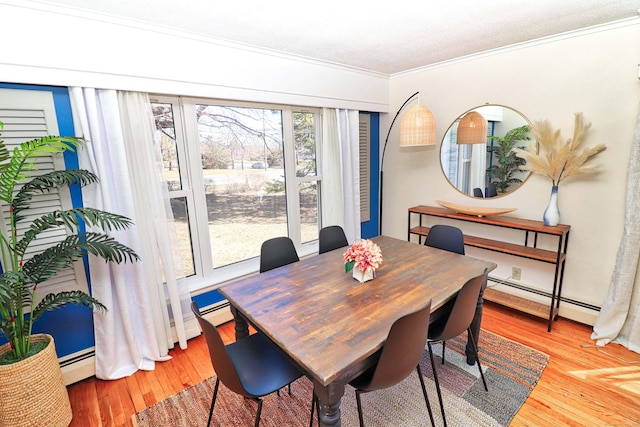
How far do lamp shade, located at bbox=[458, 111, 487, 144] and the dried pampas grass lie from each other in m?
0.47

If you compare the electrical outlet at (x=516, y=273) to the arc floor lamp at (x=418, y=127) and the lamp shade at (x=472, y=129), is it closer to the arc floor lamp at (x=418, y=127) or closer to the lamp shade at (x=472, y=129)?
the lamp shade at (x=472, y=129)

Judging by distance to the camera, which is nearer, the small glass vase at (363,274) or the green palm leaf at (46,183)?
the green palm leaf at (46,183)

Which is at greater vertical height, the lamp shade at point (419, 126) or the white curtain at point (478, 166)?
the lamp shade at point (419, 126)

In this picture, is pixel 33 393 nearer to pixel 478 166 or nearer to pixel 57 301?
pixel 57 301

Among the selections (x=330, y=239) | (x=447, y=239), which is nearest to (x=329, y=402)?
(x=330, y=239)

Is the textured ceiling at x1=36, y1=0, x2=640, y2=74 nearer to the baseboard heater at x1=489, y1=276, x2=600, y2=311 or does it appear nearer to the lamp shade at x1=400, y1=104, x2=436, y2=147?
the lamp shade at x1=400, y1=104, x2=436, y2=147

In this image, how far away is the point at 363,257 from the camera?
1.86 meters

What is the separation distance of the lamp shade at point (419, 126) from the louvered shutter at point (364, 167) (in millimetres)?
1027

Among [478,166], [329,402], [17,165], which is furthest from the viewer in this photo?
[478,166]

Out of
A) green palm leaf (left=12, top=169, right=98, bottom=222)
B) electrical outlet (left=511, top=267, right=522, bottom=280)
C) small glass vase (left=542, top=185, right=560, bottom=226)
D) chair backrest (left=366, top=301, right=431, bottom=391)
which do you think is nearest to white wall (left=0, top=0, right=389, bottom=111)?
green palm leaf (left=12, top=169, right=98, bottom=222)

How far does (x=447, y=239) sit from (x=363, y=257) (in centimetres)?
109

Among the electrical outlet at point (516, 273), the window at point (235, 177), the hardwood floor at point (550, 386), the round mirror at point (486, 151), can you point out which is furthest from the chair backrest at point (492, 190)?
the window at point (235, 177)

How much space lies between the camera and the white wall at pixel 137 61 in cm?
174

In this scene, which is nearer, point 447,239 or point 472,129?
point 447,239
